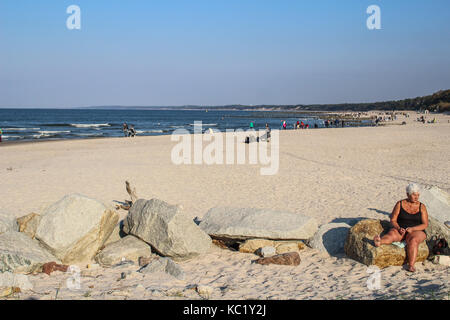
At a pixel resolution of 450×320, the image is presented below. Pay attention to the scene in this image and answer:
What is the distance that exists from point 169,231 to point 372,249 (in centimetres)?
327

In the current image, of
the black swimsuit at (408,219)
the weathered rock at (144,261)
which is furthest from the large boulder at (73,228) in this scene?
the black swimsuit at (408,219)

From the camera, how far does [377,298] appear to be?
519 centimetres

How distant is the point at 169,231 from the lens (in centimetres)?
694

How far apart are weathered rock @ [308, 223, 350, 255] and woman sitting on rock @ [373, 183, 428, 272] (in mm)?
1018

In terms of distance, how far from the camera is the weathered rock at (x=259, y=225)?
7453mm

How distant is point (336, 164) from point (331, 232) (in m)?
11.0

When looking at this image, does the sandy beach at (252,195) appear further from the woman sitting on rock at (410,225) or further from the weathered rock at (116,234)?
the weathered rock at (116,234)

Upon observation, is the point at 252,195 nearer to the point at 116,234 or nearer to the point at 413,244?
the point at 116,234

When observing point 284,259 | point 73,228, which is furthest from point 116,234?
point 284,259

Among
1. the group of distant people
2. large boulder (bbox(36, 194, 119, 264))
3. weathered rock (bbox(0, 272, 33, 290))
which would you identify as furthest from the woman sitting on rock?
the group of distant people

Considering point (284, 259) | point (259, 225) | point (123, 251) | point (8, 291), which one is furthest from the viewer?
point (259, 225)

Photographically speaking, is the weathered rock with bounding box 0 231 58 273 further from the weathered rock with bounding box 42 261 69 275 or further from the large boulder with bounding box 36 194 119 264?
the large boulder with bounding box 36 194 119 264

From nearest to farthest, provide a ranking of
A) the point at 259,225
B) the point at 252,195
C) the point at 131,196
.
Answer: the point at 259,225
the point at 131,196
the point at 252,195
